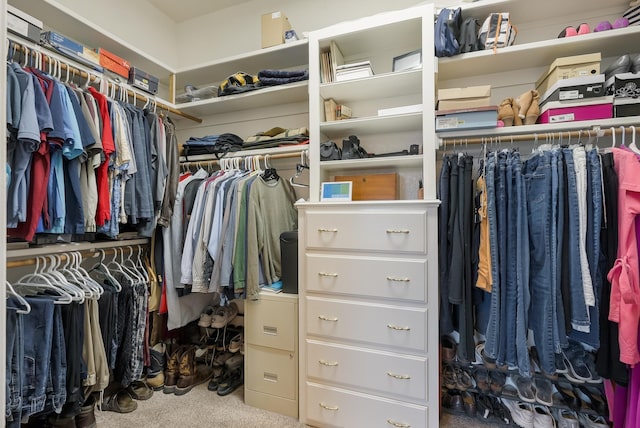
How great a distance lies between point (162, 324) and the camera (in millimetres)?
2242

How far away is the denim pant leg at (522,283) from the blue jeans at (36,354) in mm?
2243

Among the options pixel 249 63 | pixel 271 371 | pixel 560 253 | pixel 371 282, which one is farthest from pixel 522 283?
pixel 249 63

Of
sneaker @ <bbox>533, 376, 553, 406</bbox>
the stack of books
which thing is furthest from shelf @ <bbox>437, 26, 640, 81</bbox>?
sneaker @ <bbox>533, 376, 553, 406</bbox>

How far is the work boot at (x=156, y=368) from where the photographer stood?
206cm

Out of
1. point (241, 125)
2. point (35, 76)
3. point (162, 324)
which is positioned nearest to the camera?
point (35, 76)

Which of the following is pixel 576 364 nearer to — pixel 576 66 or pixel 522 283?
pixel 522 283

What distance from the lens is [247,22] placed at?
251 cm

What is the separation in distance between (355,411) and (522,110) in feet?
6.10

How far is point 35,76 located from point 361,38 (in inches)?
68.4

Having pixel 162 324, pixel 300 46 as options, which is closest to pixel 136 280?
pixel 162 324

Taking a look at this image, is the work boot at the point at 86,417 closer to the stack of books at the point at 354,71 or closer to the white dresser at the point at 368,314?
the white dresser at the point at 368,314

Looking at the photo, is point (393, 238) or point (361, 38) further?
point (361, 38)

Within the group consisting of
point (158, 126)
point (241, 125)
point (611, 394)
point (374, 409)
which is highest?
point (241, 125)

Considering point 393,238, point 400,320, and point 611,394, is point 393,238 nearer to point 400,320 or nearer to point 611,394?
point 400,320
